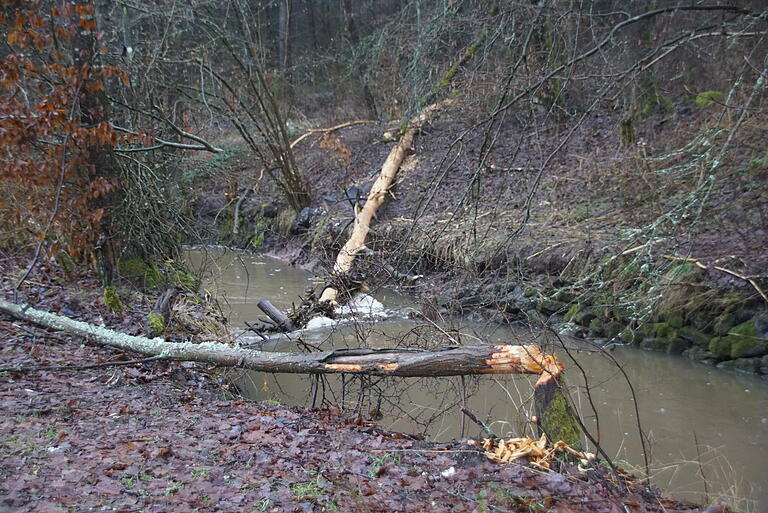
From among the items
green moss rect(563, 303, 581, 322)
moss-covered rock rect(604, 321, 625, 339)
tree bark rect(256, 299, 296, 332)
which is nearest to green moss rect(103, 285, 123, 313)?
tree bark rect(256, 299, 296, 332)

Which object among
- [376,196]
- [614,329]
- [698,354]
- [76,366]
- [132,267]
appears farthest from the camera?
[376,196]

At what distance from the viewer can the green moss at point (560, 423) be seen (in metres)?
4.16

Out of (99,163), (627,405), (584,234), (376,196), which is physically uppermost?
(99,163)

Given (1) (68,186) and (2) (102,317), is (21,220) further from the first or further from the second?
(2) (102,317)

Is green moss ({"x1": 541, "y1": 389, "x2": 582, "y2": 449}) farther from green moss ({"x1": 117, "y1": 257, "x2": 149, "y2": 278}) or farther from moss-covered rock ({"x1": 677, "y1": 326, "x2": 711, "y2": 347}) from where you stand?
green moss ({"x1": 117, "y1": 257, "x2": 149, "y2": 278})

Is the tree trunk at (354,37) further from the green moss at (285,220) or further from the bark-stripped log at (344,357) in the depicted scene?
the bark-stripped log at (344,357)

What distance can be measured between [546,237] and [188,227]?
612 centimetres

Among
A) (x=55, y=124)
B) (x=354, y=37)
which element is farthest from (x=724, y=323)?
(x=354, y=37)

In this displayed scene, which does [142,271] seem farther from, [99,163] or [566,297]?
[566,297]

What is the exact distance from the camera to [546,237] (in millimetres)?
10875

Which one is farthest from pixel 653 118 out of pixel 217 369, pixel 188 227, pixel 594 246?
pixel 217 369

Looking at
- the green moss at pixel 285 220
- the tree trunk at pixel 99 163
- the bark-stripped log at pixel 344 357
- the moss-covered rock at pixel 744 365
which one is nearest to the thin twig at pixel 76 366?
the bark-stripped log at pixel 344 357

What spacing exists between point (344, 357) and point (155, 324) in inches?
103

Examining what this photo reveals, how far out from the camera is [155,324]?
6.52 metres
